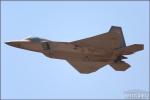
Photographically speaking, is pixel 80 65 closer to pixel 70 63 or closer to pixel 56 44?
pixel 70 63

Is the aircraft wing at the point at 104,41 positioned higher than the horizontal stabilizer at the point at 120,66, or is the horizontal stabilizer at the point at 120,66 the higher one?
the aircraft wing at the point at 104,41

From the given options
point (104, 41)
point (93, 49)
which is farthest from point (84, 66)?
point (104, 41)

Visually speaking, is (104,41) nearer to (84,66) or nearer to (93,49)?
(93,49)

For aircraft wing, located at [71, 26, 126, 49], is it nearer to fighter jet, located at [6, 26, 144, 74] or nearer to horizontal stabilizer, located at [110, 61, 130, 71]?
fighter jet, located at [6, 26, 144, 74]

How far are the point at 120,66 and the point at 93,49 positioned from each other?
156 inches

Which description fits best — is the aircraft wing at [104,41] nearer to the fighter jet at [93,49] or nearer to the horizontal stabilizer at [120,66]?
the fighter jet at [93,49]

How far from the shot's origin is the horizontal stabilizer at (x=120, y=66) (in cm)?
5156

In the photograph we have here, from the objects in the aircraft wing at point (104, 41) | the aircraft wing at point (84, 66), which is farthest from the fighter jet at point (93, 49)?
the aircraft wing at point (84, 66)

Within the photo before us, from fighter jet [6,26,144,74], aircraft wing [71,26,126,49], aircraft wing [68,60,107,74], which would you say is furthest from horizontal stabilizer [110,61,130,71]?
aircraft wing [68,60,107,74]

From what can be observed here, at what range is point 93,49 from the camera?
50.6 m

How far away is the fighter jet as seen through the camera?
5016 centimetres

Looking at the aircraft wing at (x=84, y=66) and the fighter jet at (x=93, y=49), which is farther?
the aircraft wing at (x=84, y=66)

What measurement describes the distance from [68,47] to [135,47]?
7326mm

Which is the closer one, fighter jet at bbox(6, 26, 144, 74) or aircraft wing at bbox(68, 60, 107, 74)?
fighter jet at bbox(6, 26, 144, 74)
